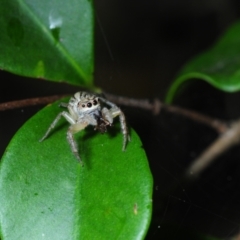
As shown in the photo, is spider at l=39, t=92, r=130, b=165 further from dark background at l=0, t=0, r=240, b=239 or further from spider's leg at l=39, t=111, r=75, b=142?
dark background at l=0, t=0, r=240, b=239

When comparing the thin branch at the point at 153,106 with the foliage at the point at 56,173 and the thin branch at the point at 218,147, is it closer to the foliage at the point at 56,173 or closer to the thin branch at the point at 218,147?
the thin branch at the point at 218,147

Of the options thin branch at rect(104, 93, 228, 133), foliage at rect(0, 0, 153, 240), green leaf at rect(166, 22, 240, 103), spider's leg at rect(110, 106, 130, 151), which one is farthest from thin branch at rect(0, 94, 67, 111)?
green leaf at rect(166, 22, 240, 103)

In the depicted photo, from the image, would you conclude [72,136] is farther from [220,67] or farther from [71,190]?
[220,67]

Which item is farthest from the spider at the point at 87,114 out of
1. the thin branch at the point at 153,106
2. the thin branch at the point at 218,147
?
the thin branch at the point at 218,147

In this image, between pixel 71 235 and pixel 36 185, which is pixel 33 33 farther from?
pixel 71 235

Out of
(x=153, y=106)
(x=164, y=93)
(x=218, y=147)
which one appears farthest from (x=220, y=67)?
(x=164, y=93)

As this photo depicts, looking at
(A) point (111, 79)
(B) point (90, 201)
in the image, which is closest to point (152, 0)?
(A) point (111, 79)
